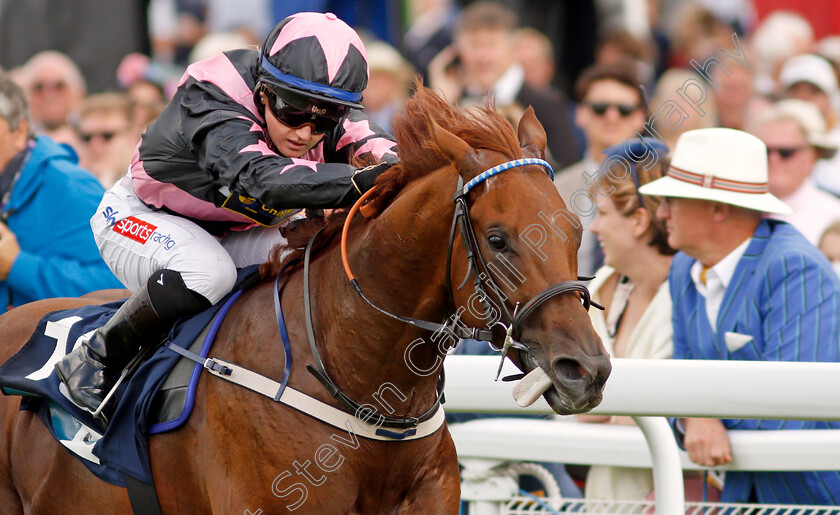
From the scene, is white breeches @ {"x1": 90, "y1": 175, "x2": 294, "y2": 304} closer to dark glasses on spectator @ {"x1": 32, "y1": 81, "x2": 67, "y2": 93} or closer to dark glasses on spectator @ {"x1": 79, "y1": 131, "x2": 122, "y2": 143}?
dark glasses on spectator @ {"x1": 79, "y1": 131, "x2": 122, "y2": 143}

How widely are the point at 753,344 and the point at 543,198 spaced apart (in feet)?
5.65

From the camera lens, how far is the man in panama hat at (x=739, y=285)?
385cm

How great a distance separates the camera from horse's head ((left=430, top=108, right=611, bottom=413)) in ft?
8.54

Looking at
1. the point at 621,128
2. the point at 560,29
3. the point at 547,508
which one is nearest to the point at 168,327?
the point at 547,508

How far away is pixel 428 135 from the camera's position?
9.87ft

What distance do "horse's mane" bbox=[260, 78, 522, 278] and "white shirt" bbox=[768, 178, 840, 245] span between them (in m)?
4.53

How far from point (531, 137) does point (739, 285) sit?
1.58 meters

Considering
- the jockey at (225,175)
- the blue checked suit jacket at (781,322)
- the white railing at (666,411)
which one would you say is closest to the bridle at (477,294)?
the jockey at (225,175)

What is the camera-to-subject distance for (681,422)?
401 cm

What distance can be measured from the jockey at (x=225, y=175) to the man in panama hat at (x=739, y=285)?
1479mm

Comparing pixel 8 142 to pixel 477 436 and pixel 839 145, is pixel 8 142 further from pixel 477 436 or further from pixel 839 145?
pixel 839 145

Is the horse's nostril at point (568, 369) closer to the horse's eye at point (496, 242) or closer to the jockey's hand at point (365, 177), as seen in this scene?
the horse's eye at point (496, 242)

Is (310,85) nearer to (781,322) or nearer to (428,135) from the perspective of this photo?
(428,135)

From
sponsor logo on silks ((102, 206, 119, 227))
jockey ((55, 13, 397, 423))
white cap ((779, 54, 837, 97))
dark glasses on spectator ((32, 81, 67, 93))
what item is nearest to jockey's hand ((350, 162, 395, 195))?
jockey ((55, 13, 397, 423))
